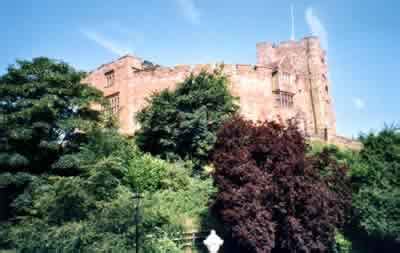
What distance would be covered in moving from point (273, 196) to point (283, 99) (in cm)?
2222

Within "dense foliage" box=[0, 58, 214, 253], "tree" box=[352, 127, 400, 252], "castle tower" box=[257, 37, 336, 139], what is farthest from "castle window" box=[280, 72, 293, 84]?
"dense foliage" box=[0, 58, 214, 253]

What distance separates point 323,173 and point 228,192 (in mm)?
6621

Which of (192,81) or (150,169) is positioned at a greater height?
(192,81)

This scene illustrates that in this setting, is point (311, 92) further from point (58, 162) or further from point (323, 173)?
point (58, 162)

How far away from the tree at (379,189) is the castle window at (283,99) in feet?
36.6

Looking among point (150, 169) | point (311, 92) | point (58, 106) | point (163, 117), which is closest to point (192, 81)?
point (163, 117)

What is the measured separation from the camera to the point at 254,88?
1689 inches

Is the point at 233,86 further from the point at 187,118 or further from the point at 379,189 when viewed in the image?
the point at 379,189

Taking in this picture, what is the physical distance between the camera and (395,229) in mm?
29031

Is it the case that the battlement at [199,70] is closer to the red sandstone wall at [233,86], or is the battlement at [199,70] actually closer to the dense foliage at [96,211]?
the red sandstone wall at [233,86]

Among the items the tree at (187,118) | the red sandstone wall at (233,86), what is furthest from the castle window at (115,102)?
the tree at (187,118)

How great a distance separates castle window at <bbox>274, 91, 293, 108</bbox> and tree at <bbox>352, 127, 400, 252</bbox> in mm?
11145

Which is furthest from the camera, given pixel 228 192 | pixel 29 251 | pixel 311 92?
pixel 311 92

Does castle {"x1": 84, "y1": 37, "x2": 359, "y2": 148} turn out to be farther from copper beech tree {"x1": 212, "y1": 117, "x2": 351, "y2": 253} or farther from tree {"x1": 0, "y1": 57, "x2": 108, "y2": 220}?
copper beech tree {"x1": 212, "y1": 117, "x2": 351, "y2": 253}
